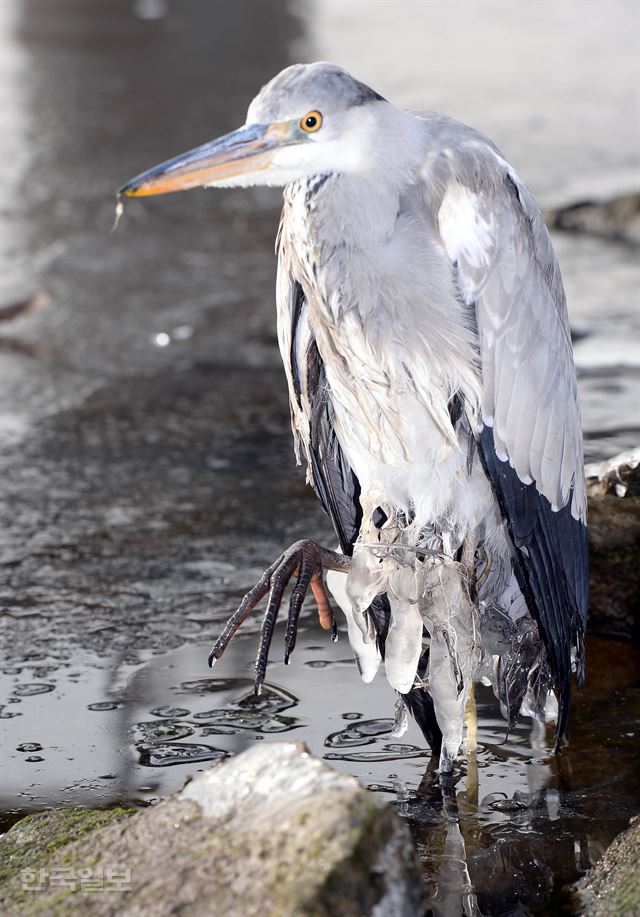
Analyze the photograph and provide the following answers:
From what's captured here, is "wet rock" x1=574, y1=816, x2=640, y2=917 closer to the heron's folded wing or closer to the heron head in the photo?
the heron's folded wing

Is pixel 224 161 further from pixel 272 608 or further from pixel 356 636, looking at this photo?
pixel 356 636

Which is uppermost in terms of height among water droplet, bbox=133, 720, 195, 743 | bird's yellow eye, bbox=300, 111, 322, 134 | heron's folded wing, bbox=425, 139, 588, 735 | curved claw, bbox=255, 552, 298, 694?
bird's yellow eye, bbox=300, 111, 322, 134

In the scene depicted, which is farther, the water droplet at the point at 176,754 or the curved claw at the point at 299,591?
the water droplet at the point at 176,754

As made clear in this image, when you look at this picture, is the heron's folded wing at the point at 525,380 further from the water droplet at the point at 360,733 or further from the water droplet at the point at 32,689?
the water droplet at the point at 32,689

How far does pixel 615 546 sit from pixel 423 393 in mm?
1169

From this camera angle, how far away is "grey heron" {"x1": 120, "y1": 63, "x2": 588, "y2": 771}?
2895mm

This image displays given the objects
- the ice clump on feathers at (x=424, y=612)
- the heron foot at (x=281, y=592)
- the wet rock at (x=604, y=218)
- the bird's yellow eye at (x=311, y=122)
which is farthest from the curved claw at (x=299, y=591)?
the wet rock at (x=604, y=218)

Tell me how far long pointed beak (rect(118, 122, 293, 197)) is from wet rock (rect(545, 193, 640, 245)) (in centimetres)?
557

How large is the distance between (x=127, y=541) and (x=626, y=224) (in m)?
4.64

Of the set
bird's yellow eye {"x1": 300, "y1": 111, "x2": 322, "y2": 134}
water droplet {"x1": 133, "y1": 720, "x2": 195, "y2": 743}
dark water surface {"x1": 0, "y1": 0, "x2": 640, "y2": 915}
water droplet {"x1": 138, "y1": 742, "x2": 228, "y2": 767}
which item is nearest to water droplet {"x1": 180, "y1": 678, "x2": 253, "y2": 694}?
dark water surface {"x1": 0, "y1": 0, "x2": 640, "y2": 915}

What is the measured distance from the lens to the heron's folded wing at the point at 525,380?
9.64ft

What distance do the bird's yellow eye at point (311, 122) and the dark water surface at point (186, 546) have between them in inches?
58.4

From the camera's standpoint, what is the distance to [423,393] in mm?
3010

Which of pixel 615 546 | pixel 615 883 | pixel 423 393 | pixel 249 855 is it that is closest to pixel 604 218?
pixel 615 546
